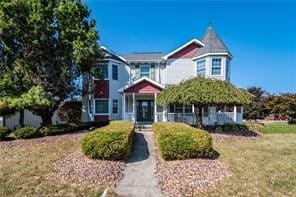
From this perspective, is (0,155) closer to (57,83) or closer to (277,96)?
(57,83)

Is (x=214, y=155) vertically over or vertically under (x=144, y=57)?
under

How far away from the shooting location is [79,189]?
8695 mm

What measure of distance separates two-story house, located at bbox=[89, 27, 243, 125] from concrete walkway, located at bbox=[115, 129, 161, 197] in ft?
40.4

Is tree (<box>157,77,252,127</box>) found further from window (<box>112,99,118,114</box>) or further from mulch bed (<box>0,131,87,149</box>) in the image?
window (<box>112,99,118,114</box>)

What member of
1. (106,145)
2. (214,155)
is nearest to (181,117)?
(214,155)

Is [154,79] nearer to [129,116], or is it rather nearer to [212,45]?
[129,116]

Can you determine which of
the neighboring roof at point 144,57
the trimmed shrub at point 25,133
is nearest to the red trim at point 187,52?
the neighboring roof at point 144,57

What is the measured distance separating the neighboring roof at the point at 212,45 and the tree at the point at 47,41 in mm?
10186

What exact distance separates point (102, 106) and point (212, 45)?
1100 centimetres

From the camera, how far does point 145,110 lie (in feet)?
93.8

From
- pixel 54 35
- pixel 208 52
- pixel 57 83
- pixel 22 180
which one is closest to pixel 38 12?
pixel 54 35

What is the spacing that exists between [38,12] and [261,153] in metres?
14.6

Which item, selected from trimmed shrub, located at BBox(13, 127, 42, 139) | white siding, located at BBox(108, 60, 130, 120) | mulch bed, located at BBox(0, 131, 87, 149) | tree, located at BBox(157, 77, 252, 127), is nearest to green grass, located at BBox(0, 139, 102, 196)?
mulch bed, located at BBox(0, 131, 87, 149)

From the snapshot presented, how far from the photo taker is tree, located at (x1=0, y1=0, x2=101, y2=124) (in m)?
18.2
